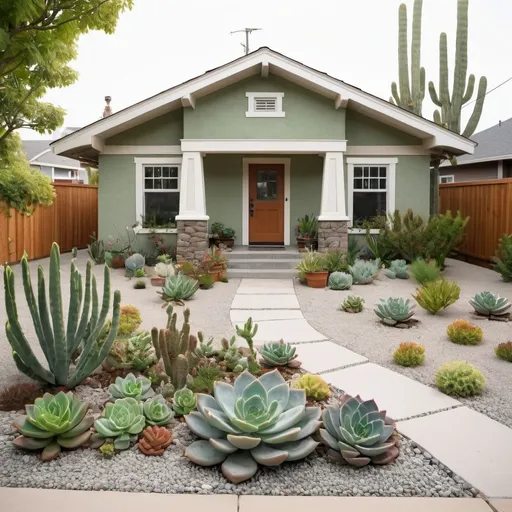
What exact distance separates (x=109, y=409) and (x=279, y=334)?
10.5 ft

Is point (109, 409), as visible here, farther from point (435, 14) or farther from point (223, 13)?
point (435, 14)

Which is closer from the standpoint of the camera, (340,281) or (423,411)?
(423,411)

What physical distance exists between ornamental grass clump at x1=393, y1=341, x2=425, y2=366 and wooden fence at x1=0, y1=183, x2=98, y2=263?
7973mm

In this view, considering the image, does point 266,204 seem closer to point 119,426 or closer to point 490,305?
point 490,305

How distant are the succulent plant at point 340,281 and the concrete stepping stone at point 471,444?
5.57m

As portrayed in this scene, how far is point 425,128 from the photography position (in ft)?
39.1

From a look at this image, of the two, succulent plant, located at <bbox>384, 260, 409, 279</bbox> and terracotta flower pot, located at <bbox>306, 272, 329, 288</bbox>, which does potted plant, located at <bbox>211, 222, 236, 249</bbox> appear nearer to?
terracotta flower pot, located at <bbox>306, 272, 329, 288</bbox>

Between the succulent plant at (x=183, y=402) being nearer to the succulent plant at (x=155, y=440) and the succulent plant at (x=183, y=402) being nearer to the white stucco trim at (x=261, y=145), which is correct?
the succulent plant at (x=155, y=440)

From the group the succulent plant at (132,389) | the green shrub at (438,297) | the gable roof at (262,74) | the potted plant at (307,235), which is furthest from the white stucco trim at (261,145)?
the succulent plant at (132,389)

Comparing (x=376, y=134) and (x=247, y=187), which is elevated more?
(x=376, y=134)

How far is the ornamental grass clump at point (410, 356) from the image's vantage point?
517 centimetres

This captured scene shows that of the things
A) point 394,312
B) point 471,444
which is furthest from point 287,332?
point 471,444

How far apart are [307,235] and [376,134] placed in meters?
2.93

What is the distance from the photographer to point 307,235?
41.1ft
